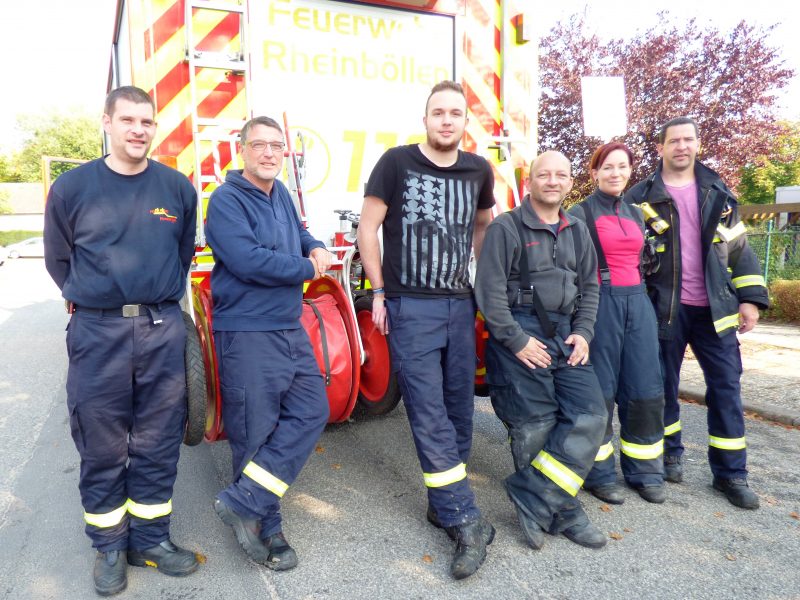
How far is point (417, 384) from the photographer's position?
271cm

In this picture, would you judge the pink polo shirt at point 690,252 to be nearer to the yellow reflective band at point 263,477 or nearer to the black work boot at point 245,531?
the yellow reflective band at point 263,477

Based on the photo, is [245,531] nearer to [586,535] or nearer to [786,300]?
[586,535]

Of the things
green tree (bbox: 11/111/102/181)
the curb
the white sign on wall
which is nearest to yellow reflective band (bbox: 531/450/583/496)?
the curb

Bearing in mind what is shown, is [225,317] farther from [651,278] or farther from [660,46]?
[660,46]

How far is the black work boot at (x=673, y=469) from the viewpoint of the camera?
11.1 ft

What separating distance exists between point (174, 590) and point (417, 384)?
4.20 feet

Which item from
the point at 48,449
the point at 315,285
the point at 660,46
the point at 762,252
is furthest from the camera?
the point at 660,46

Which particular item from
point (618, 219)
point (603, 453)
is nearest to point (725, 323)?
point (618, 219)

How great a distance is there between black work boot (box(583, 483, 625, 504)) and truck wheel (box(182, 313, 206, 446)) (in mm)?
2009

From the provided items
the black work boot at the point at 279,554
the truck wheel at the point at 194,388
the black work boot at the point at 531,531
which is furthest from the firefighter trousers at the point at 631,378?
the truck wheel at the point at 194,388

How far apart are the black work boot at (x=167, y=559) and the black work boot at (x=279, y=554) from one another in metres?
0.31

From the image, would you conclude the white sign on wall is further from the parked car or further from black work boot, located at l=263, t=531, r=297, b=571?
the parked car

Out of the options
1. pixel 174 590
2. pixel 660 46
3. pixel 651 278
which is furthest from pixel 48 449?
pixel 660 46

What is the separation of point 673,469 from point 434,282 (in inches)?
71.8
